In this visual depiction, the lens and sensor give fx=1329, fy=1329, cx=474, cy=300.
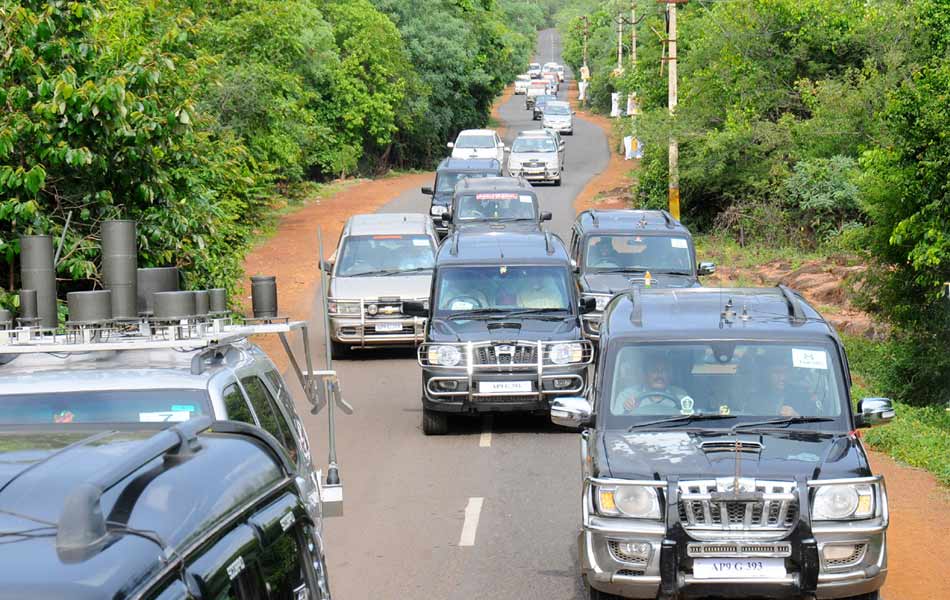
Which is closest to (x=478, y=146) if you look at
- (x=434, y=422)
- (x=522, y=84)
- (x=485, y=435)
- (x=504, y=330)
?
(x=504, y=330)

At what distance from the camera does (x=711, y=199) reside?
37625 millimetres

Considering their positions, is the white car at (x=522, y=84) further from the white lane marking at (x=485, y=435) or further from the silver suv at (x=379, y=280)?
the white lane marking at (x=485, y=435)

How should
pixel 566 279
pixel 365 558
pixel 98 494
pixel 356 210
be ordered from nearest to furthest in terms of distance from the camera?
1. pixel 98 494
2. pixel 365 558
3. pixel 566 279
4. pixel 356 210

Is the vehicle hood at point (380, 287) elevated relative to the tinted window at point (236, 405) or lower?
lower

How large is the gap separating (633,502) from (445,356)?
23.6ft

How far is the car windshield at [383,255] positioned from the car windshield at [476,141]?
29.3m

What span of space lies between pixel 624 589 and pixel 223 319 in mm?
2801

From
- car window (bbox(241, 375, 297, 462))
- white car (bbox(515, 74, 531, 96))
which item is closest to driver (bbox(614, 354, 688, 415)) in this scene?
car window (bbox(241, 375, 297, 462))

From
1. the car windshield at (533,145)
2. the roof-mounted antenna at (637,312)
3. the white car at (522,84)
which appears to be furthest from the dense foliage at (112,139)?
the white car at (522,84)

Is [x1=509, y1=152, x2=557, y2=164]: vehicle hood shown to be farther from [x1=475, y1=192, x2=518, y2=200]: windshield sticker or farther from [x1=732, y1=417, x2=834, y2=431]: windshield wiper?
[x1=732, y1=417, x2=834, y2=431]: windshield wiper

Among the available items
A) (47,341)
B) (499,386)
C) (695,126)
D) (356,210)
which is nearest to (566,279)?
(499,386)

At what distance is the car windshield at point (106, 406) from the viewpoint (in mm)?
6305

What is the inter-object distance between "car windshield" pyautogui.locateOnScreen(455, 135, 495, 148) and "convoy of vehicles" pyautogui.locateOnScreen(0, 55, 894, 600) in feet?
136

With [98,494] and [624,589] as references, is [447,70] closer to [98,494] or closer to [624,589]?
[624,589]
